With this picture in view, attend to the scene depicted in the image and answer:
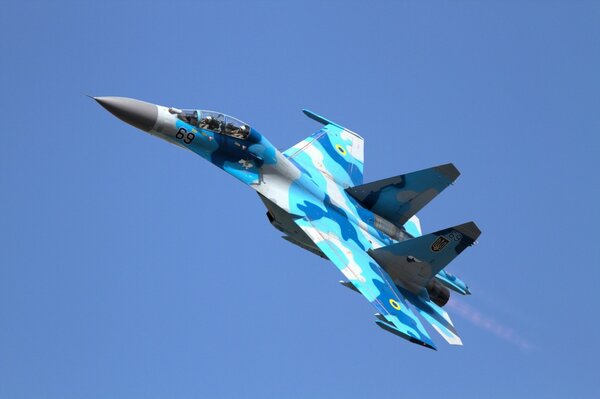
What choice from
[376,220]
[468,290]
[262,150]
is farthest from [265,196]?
[468,290]

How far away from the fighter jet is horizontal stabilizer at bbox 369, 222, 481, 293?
29mm

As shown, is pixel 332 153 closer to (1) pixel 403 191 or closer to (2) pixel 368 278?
(1) pixel 403 191

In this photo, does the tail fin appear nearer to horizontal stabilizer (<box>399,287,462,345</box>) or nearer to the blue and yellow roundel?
the blue and yellow roundel

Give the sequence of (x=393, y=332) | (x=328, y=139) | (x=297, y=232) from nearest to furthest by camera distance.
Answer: (x=393, y=332), (x=297, y=232), (x=328, y=139)

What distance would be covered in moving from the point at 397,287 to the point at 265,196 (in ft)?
15.6

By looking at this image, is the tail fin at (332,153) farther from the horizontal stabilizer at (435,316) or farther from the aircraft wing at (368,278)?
the horizontal stabilizer at (435,316)

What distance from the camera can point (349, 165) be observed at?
36438 mm

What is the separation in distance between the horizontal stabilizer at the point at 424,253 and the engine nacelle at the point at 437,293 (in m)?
0.63

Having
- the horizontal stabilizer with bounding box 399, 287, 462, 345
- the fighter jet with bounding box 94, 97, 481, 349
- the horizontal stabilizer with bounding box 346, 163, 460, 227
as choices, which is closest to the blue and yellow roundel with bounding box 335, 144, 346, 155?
the fighter jet with bounding box 94, 97, 481, 349

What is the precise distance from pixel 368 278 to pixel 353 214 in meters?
2.68

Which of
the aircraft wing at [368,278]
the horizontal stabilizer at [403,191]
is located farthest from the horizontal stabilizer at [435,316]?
the horizontal stabilizer at [403,191]

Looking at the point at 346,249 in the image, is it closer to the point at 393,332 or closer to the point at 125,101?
the point at 393,332

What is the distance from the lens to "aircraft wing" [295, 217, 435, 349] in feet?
100

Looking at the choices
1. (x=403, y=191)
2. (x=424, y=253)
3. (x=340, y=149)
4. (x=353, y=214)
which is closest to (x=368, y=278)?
(x=424, y=253)
